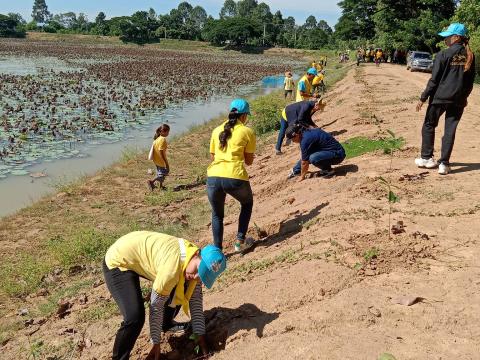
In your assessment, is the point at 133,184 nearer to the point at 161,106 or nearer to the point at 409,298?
the point at 409,298

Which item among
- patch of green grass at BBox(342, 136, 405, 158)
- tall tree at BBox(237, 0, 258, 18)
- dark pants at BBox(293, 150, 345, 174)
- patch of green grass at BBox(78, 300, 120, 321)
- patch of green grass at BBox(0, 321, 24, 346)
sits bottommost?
patch of green grass at BBox(0, 321, 24, 346)

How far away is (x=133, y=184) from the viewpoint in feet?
34.0

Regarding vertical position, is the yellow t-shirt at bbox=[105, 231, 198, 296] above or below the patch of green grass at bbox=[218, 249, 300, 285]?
above

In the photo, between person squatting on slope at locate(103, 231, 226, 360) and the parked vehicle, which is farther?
the parked vehicle

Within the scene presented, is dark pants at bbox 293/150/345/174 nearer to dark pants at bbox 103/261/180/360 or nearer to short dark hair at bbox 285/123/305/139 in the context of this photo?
short dark hair at bbox 285/123/305/139

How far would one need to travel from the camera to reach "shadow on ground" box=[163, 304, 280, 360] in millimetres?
3804

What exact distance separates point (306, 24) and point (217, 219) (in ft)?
577

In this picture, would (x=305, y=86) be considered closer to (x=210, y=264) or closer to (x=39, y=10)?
(x=210, y=264)

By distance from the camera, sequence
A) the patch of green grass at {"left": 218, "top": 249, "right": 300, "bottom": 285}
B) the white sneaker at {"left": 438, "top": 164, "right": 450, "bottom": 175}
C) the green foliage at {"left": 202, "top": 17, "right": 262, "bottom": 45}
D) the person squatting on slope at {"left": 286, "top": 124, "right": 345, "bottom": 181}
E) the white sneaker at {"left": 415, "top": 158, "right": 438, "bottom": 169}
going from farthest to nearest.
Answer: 1. the green foliage at {"left": 202, "top": 17, "right": 262, "bottom": 45}
2. the person squatting on slope at {"left": 286, "top": 124, "right": 345, "bottom": 181}
3. the white sneaker at {"left": 415, "top": 158, "right": 438, "bottom": 169}
4. the white sneaker at {"left": 438, "top": 164, "right": 450, "bottom": 175}
5. the patch of green grass at {"left": 218, "top": 249, "right": 300, "bottom": 285}

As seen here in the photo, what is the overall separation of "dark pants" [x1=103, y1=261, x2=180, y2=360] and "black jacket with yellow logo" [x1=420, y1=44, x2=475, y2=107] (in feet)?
Result: 14.3

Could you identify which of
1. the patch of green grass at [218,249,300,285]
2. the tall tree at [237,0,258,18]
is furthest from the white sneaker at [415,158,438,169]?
the tall tree at [237,0,258,18]

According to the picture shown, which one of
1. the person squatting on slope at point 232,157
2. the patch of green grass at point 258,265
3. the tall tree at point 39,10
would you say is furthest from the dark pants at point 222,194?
the tall tree at point 39,10

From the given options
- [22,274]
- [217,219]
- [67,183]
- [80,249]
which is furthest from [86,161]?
[217,219]

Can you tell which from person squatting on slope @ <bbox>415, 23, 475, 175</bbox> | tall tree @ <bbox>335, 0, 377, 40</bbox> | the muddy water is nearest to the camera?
person squatting on slope @ <bbox>415, 23, 475, 175</bbox>
